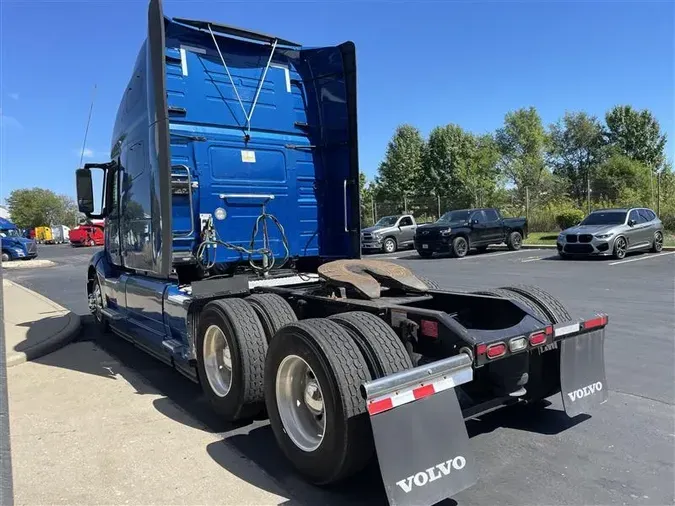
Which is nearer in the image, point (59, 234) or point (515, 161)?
point (515, 161)

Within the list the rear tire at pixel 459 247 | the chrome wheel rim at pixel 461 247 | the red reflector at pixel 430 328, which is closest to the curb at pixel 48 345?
the red reflector at pixel 430 328

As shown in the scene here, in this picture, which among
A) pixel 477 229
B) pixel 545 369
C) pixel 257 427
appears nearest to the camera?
pixel 545 369

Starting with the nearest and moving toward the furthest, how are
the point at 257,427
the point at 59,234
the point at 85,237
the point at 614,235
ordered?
the point at 257,427
the point at 614,235
the point at 85,237
the point at 59,234

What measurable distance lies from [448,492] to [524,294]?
1.95 metres

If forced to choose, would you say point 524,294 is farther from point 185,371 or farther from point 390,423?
point 185,371

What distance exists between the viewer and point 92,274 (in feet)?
27.9

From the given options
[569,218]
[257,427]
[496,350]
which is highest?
[569,218]

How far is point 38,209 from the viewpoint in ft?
294

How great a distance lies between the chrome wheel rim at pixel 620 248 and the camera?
1590cm

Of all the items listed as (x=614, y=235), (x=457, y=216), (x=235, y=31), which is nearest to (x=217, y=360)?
(x=235, y=31)

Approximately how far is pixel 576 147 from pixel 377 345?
5900 cm

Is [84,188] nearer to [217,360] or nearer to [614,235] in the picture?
[217,360]

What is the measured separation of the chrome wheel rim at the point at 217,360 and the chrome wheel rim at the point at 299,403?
98 centimetres

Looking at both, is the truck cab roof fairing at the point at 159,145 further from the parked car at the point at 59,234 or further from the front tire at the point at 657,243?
the parked car at the point at 59,234
